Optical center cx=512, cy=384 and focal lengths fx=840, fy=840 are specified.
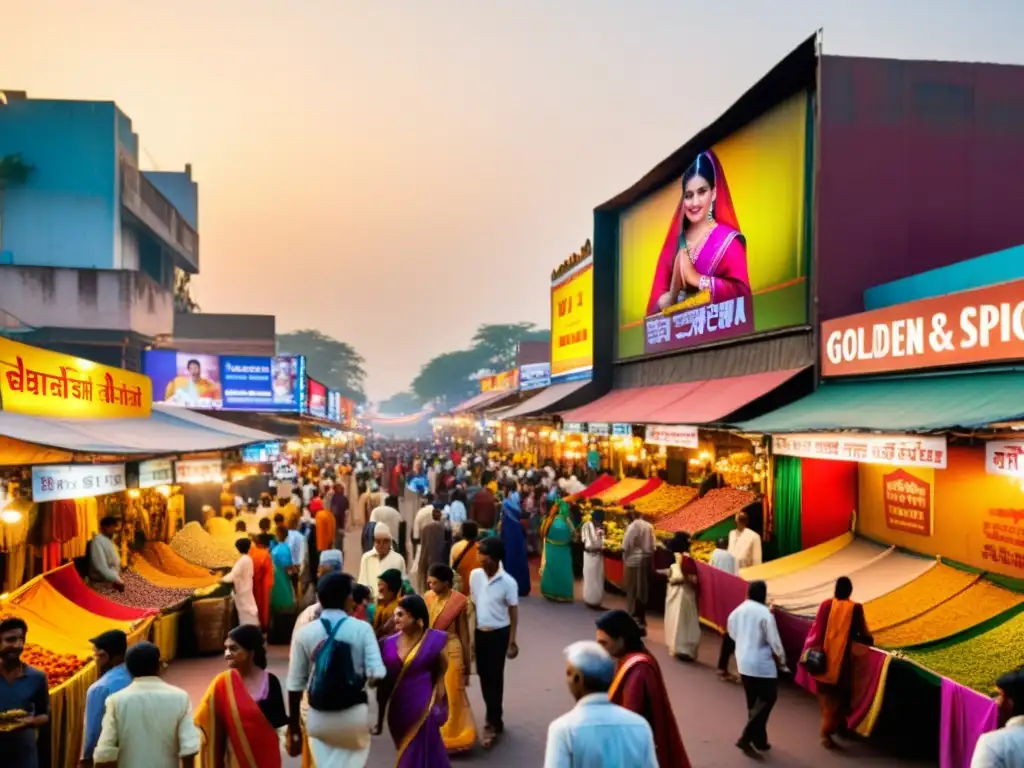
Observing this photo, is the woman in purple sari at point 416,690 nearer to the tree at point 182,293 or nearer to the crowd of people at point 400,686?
the crowd of people at point 400,686

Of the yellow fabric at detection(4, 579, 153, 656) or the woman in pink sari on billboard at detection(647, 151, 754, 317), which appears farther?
the woman in pink sari on billboard at detection(647, 151, 754, 317)

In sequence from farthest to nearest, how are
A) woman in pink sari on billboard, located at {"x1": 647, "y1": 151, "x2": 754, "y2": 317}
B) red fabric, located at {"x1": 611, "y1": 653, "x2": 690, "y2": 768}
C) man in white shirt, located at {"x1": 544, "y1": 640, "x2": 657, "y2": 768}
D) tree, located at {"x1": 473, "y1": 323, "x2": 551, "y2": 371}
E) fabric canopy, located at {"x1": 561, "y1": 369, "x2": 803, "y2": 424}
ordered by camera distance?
tree, located at {"x1": 473, "y1": 323, "x2": 551, "y2": 371}, woman in pink sari on billboard, located at {"x1": 647, "y1": 151, "x2": 754, "y2": 317}, fabric canopy, located at {"x1": 561, "y1": 369, "x2": 803, "y2": 424}, red fabric, located at {"x1": 611, "y1": 653, "x2": 690, "y2": 768}, man in white shirt, located at {"x1": 544, "y1": 640, "x2": 657, "y2": 768}

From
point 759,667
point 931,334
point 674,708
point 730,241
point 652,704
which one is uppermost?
point 730,241

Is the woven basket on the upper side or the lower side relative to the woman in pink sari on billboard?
lower

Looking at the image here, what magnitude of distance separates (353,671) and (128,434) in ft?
20.9

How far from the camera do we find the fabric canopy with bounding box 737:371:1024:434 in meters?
6.97

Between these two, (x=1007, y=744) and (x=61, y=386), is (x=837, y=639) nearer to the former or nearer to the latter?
(x=1007, y=744)

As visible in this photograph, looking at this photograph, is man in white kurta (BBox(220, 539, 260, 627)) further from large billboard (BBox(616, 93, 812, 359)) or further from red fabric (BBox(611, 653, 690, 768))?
large billboard (BBox(616, 93, 812, 359))

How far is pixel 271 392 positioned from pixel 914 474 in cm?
2051

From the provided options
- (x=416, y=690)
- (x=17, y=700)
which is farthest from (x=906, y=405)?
(x=17, y=700)

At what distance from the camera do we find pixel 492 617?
24.0 ft

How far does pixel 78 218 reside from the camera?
30.5 m

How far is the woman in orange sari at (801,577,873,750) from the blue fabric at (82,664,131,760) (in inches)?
216

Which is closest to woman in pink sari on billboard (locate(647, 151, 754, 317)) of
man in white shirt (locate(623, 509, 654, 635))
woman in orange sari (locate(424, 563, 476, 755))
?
man in white shirt (locate(623, 509, 654, 635))
